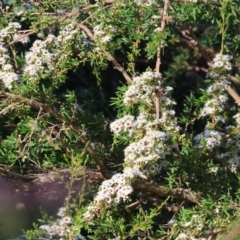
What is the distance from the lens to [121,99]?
2.55 metres

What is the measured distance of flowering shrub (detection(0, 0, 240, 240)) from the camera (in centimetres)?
235

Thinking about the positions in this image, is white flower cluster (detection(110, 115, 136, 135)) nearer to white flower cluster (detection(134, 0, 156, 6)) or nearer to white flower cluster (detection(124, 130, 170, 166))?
white flower cluster (detection(124, 130, 170, 166))

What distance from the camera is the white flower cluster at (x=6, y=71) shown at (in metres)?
2.33

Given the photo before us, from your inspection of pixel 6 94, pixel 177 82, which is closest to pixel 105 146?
pixel 6 94

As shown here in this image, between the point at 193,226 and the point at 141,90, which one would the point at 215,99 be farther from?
the point at 193,226

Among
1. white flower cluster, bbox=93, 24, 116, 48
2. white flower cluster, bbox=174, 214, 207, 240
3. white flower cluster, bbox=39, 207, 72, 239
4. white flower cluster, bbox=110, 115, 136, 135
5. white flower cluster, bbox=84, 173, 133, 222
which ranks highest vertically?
white flower cluster, bbox=93, 24, 116, 48

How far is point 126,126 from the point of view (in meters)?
2.35

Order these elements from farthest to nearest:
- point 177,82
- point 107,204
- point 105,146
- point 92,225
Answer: point 177,82, point 105,146, point 92,225, point 107,204

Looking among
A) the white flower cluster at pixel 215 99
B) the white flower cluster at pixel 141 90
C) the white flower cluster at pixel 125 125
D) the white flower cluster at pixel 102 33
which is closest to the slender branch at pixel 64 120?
the white flower cluster at pixel 125 125

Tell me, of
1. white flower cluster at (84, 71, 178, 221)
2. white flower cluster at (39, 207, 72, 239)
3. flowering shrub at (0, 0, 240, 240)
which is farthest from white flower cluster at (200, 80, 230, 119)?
white flower cluster at (39, 207, 72, 239)

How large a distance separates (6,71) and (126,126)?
0.50m

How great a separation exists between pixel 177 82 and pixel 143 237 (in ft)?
6.76

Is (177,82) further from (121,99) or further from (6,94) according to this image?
(6,94)

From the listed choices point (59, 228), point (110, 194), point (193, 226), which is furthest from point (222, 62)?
point (59, 228)
